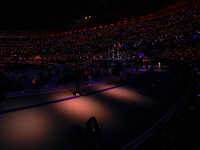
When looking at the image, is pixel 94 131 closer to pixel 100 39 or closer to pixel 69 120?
pixel 69 120

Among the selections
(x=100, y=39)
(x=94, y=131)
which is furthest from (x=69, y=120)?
(x=100, y=39)

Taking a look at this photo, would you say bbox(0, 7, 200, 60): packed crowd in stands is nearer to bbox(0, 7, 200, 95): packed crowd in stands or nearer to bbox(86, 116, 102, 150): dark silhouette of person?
bbox(0, 7, 200, 95): packed crowd in stands

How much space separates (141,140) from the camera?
3121mm

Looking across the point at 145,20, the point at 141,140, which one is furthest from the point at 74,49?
the point at 141,140

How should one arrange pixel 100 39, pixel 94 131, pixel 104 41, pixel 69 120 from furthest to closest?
1. pixel 100 39
2. pixel 104 41
3. pixel 69 120
4. pixel 94 131

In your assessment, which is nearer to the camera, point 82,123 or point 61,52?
point 82,123

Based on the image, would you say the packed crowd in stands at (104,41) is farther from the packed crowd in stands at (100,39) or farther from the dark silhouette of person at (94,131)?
the dark silhouette of person at (94,131)

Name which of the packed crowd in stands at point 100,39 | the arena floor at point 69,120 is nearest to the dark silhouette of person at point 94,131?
the arena floor at point 69,120

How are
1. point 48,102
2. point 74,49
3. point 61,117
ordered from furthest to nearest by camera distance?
point 74,49
point 48,102
point 61,117

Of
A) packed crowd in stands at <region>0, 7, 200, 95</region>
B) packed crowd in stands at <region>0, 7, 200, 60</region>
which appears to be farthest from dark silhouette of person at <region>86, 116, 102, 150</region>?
packed crowd in stands at <region>0, 7, 200, 60</region>

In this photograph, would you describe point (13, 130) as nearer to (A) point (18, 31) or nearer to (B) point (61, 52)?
(B) point (61, 52)

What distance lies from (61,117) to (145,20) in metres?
37.1

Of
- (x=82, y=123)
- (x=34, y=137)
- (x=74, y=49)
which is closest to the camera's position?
(x=34, y=137)

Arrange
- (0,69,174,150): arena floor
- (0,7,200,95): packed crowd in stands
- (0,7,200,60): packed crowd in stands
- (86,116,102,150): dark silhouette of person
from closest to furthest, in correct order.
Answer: (86,116,102,150): dark silhouette of person
(0,69,174,150): arena floor
(0,7,200,95): packed crowd in stands
(0,7,200,60): packed crowd in stands
